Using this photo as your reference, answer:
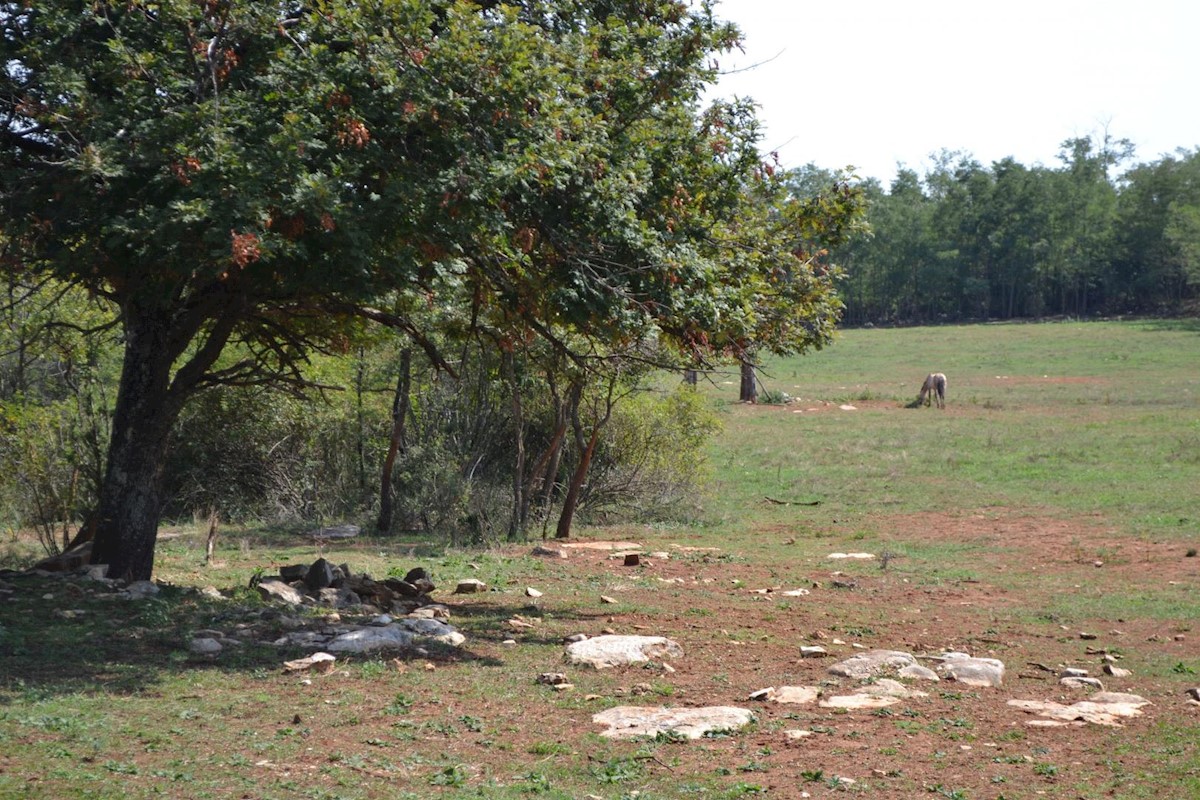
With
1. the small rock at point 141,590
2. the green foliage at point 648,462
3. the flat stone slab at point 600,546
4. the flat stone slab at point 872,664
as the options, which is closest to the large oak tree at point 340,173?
the small rock at point 141,590

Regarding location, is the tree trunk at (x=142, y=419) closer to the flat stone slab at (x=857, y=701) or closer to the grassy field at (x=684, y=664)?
the grassy field at (x=684, y=664)

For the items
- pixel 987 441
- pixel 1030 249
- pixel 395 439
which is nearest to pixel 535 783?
pixel 395 439

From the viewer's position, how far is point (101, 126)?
28.6ft

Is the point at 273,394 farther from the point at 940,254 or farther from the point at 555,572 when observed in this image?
the point at 940,254

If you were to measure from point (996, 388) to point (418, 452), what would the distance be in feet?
102

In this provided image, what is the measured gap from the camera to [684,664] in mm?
9609

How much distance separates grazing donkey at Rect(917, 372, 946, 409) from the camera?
126ft

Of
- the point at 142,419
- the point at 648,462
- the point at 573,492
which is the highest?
the point at 142,419

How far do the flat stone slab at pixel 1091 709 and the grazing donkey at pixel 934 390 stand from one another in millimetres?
30329

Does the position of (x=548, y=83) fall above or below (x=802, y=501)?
above

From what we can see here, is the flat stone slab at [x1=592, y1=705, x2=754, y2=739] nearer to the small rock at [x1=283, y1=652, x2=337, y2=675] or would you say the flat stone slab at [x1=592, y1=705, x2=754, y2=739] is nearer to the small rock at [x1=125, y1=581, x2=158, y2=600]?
the small rock at [x1=283, y1=652, x2=337, y2=675]

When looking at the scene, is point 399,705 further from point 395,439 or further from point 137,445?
point 395,439

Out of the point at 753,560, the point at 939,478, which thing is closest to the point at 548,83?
the point at 753,560

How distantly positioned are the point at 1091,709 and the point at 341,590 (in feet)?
21.5
